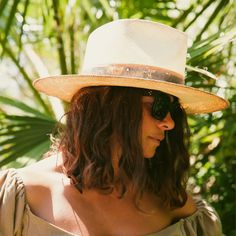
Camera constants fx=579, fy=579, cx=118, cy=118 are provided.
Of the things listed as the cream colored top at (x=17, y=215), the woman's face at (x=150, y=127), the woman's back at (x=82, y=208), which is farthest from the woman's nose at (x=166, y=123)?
the cream colored top at (x=17, y=215)

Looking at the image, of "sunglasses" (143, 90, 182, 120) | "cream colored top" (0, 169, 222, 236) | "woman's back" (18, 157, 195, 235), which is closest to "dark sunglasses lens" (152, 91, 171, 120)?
"sunglasses" (143, 90, 182, 120)

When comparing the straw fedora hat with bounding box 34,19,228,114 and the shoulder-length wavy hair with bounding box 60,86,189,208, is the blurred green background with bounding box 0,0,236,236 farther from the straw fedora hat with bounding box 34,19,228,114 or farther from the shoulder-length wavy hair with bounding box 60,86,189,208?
the shoulder-length wavy hair with bounding box 60,86,189,208

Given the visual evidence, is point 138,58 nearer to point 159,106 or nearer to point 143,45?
point 143,45

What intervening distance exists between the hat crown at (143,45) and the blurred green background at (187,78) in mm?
313

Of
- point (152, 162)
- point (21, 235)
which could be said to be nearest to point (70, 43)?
point (152, 162)

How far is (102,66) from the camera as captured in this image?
70.7 inches

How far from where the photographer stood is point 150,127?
71.0 inches

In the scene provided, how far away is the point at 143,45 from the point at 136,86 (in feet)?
0.44

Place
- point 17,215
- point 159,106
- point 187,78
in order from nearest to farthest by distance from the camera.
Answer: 1. point 17,215
2. point 159,106
3. point 187,78

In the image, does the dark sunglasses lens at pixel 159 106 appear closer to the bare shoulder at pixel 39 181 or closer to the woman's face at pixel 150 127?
the woman's face at pixel 150 127

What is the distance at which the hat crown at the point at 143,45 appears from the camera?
1.77 meters

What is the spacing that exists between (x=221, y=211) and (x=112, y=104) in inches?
42.9

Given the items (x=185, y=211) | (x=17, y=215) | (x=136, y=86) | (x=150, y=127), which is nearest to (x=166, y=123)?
(x=150, y=127)

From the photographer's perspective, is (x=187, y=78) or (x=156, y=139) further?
(x=187, y=78)
